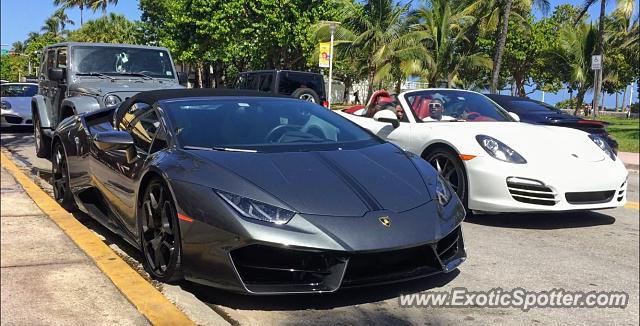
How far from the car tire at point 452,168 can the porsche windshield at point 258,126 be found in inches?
57.0

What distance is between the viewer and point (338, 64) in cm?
3212

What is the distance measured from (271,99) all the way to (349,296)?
1817 millimetres

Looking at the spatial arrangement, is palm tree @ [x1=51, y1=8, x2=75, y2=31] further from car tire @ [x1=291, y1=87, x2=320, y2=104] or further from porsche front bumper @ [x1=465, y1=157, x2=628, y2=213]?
car tire @ [x1=291, y1=87, x2=320, y2=104]

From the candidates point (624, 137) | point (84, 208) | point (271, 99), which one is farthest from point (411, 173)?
point (624, 137)

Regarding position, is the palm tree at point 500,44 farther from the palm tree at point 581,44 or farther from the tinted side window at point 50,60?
the tinted side window at point 50,60

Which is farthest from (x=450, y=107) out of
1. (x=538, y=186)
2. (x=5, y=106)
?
(x=5, y=106)

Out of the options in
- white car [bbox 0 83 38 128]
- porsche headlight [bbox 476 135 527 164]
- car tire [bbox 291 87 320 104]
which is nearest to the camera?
porsche headlight [bbox 476 135 527 164]

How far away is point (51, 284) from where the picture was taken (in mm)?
3334

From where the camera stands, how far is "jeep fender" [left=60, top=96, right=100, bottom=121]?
741cm

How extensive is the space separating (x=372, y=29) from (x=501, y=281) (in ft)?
87.0

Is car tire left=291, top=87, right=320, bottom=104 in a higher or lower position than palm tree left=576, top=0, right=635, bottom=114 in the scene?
lower

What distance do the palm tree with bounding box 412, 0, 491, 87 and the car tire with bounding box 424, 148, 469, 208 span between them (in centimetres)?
2378

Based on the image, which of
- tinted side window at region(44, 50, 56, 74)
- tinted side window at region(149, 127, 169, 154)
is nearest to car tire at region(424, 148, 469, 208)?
tinted side window at region(149, 127, 169, 154)

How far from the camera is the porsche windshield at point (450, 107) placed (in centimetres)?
655
